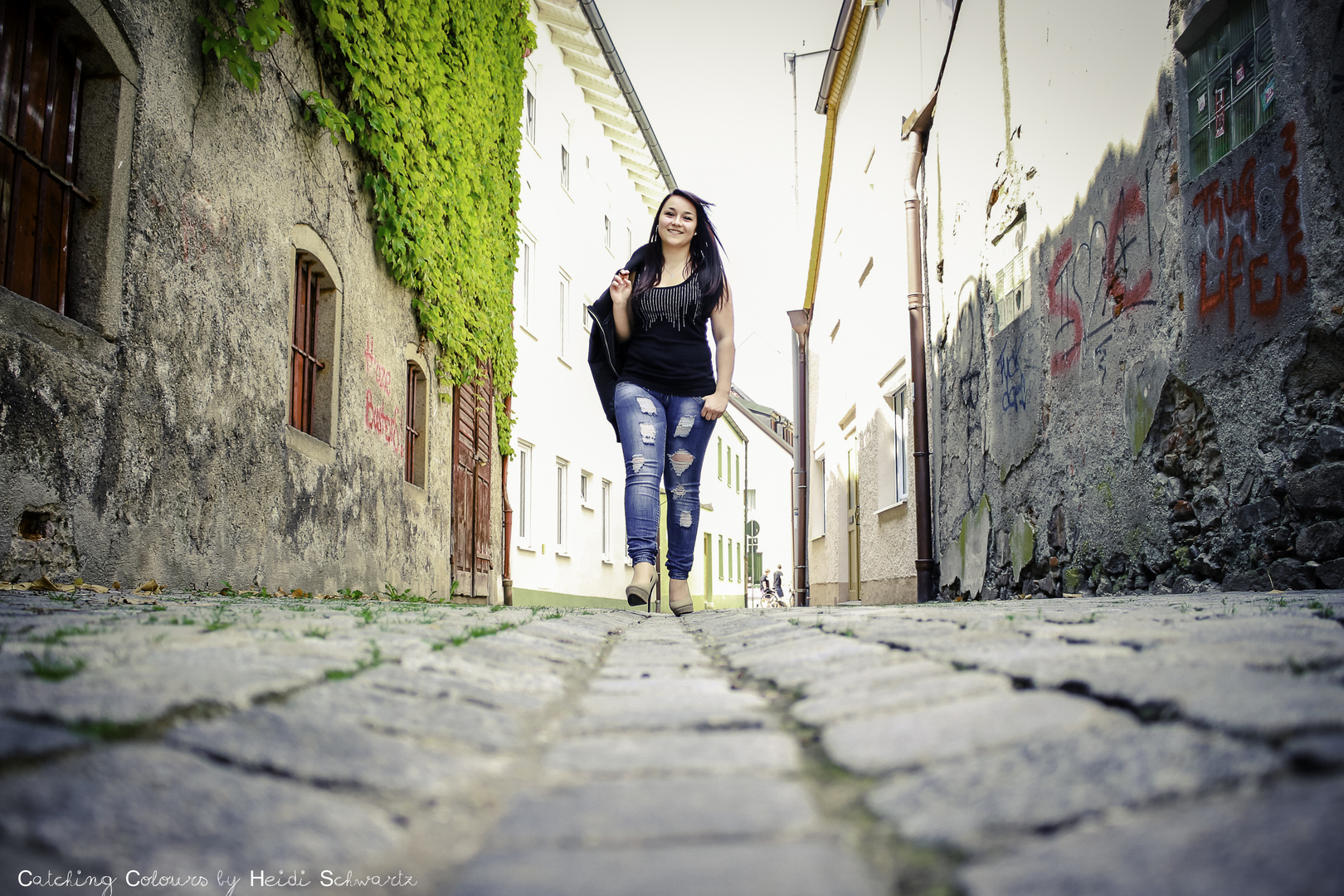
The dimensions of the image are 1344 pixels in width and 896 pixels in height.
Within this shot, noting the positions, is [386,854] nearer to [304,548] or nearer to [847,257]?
[304,548]

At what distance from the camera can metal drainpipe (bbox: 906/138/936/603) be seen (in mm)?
8930

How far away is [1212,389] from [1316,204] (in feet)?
2.97

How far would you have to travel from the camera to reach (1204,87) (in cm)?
448

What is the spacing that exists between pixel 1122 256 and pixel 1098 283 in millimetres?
326

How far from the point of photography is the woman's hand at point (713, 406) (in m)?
4.71

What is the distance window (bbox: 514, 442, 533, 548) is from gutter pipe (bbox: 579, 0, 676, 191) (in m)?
6.76

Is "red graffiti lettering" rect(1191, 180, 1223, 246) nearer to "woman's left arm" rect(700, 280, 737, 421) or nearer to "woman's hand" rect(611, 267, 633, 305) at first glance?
"woman's left arm" rect(700, 280, 737, 421)

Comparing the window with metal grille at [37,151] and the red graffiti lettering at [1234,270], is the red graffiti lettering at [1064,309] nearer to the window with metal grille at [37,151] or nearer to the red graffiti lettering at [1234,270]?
the red graffiti lettering at [1234,270]

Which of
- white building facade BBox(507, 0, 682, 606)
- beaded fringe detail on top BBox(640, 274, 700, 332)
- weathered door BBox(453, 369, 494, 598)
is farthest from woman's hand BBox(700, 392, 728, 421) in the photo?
white building facade BBox(507, 0, 682, 606)

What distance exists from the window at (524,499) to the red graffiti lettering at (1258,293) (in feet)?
32.4

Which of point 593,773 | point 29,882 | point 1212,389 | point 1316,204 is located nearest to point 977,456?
point 1212,389

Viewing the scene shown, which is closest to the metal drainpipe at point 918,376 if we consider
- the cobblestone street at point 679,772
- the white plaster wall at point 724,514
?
the cobblestone street at point 679,772

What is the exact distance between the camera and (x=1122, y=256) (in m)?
5.22

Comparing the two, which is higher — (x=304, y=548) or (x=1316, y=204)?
(x=1316, y=204)
